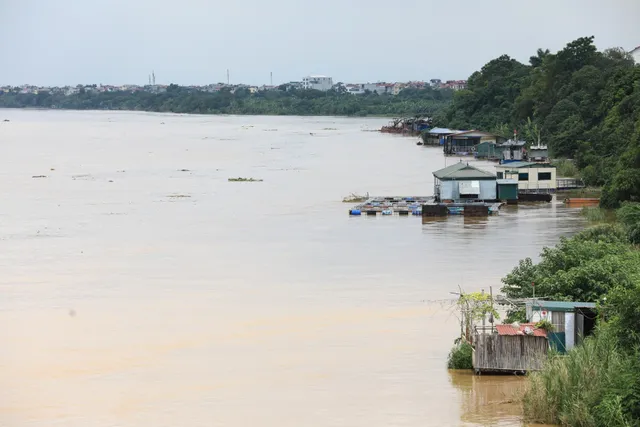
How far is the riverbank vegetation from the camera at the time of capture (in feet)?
30.5

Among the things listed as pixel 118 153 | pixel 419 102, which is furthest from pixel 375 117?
pixel 118 153

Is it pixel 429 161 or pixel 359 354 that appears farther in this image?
pixel 429 161

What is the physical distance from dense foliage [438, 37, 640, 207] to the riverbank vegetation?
42.0ft

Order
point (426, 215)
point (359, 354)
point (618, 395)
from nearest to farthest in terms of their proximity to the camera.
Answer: point (618, 395) < point (359, 354) < point (426, 215)

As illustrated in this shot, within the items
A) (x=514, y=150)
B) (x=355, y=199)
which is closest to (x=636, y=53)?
(x=514, y=150)

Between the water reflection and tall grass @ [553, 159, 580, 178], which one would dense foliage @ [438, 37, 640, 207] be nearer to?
tall grass @ [553, 159, 580, 178]

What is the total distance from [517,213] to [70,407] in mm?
17732

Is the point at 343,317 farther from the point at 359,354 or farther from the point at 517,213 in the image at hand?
the point at 517,213

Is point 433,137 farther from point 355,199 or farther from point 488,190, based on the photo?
point 488,190

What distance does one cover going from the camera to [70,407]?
11.7 m

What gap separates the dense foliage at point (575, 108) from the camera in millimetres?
30141

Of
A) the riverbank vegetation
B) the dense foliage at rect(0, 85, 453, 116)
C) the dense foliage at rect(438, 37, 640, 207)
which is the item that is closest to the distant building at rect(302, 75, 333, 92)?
the dense foliage at rect(0, 85, 453, 116)

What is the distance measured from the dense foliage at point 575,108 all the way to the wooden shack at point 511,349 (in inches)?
547

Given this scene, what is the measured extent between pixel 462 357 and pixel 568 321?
131cm
